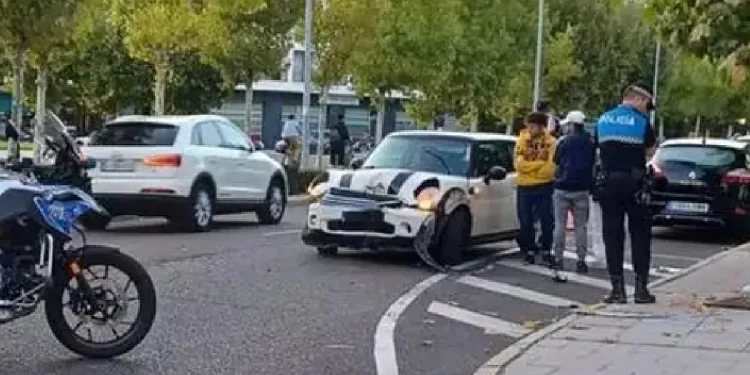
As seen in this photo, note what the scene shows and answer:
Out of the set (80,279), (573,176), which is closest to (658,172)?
(573,176)

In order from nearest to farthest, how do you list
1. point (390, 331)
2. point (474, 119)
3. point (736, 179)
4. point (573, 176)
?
point (390, 331) → point (573, 176) → point (736, 179) → point (474, 119)

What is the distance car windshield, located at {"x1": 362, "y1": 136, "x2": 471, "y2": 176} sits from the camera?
15.3 m

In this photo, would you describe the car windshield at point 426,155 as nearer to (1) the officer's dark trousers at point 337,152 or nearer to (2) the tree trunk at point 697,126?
(1) the officer's dark trousers at point 337,152

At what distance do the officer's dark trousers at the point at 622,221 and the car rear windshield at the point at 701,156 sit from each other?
8895 millimetres

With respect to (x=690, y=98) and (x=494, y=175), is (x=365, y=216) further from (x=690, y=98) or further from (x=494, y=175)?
(x=690, y=98)

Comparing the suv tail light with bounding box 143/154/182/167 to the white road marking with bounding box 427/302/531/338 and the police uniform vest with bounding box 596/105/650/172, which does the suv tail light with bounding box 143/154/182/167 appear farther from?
the police uniform vest with bounding box 596/105/650/172

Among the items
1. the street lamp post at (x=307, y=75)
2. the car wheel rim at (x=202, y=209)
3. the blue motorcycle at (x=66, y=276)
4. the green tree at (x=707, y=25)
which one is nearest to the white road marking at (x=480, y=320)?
the green tree at (x=707, y=25)

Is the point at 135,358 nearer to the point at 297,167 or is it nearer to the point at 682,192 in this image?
the point at 682,192

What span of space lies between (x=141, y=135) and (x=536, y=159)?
581 centimetres

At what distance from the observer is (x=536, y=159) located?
48.9 feet

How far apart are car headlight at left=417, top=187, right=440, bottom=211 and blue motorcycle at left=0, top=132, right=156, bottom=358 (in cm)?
604

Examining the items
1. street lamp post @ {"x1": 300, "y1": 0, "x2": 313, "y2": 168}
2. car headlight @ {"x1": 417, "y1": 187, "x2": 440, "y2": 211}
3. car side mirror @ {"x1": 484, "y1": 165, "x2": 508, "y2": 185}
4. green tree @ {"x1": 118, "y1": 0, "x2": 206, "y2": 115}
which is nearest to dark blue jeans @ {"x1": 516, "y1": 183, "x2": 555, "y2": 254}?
car side mirror @ {"x1": 484, "y1": 165, "x2": 508, "y2": 185}

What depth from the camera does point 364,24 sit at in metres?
35.7

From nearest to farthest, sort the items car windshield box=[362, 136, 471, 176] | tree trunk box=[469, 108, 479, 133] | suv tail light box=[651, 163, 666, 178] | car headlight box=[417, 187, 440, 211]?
car headlight box=[417, 187, 440, 211]
car windshield box=[362, 136, 471, 176]
suv tail light box=[651, 163, 666, 178]
tree trunk box=[469, 108, 479, 133]
